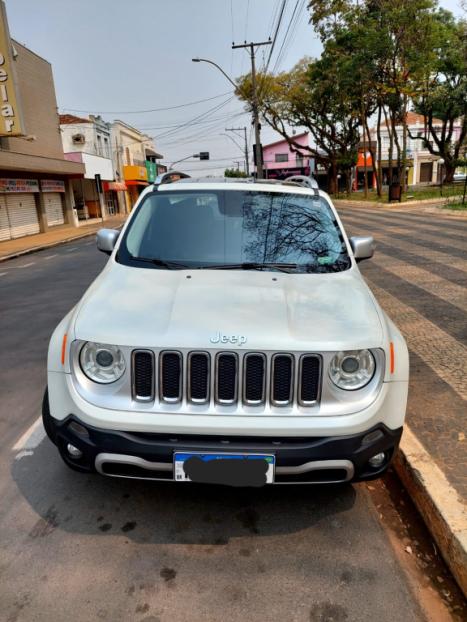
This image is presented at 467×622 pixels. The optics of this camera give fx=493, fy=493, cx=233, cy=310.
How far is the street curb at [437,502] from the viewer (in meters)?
2.36

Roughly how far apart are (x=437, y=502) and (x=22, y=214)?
1031 inches

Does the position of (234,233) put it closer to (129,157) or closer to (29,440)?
(29,440)

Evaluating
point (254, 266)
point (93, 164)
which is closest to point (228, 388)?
point (254, 266)

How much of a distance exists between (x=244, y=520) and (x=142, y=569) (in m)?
0.63

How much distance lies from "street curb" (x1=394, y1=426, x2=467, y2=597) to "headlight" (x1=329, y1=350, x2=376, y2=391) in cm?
79

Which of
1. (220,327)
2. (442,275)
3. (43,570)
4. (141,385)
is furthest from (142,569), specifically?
(442,275)

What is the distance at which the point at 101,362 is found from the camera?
2.56 m

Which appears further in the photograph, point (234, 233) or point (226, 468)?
point (234, 233)

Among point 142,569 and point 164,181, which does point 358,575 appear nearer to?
point 142,569

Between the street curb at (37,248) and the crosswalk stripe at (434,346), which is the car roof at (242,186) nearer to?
the crosswalk stripe at (434,346)

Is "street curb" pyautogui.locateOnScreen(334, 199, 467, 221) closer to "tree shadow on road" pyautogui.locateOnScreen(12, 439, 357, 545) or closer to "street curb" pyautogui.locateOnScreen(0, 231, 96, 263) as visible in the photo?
"street curb" pyautogui.locateOnScreen(0, 231, 96, 263)

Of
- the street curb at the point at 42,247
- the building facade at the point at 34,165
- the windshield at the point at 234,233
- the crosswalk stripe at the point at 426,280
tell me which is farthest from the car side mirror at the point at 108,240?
the building facade at the point at 34,165

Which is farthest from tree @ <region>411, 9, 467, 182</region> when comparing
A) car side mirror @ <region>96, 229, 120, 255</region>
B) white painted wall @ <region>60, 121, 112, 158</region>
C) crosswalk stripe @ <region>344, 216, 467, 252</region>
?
car side mirror @ <region>96, 229, 120, 255</region>

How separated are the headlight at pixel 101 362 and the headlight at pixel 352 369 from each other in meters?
1.09
